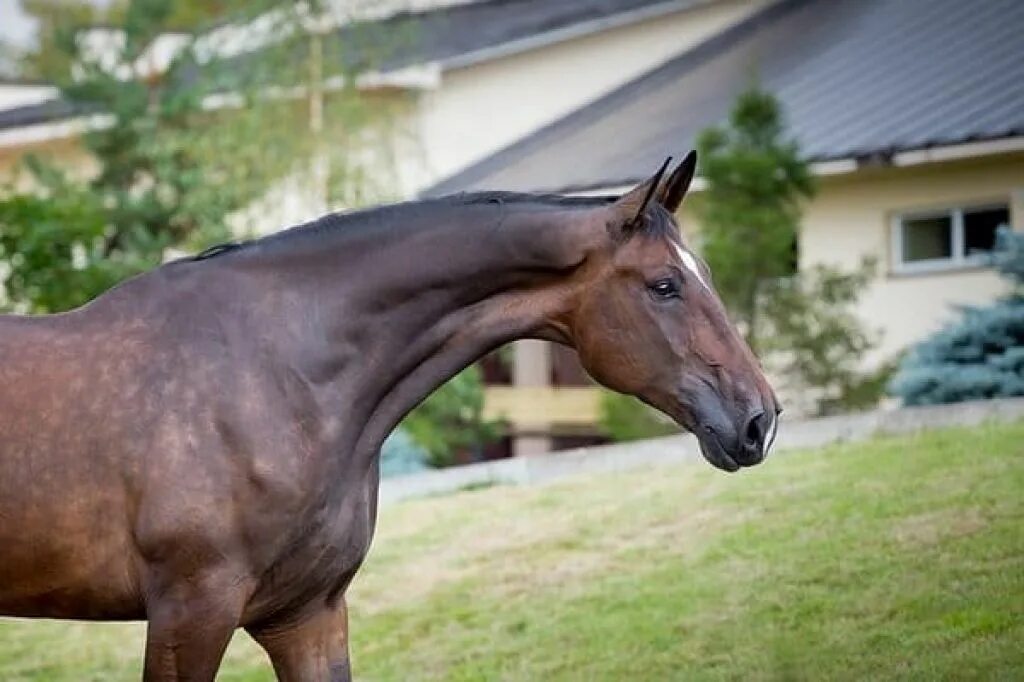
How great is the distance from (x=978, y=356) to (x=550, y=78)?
12411mm

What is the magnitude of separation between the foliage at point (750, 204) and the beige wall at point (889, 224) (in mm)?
1834

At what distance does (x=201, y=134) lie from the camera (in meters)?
22.5

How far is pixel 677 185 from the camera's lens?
230 inches

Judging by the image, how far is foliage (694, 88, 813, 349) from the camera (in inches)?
634

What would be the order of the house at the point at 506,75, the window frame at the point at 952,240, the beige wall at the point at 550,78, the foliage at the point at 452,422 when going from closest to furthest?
the window frame at the point at 952,240 → the foliage at the point at 452,422 → the house at the point at 506,75 → the beige wall at the point at 550,78

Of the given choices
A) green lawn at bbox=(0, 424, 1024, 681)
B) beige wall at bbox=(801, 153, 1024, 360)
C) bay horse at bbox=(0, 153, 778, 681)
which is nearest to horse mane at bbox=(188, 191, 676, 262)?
bay horse at bbox=(0, 153, 778, 681)

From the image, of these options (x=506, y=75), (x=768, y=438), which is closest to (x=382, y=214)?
(x=768, y=438)

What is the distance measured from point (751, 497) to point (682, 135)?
10.5 meters

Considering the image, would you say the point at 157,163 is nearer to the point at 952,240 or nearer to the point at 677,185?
the point at 952,240

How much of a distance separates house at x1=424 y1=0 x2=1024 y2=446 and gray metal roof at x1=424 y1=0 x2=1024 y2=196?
30mm

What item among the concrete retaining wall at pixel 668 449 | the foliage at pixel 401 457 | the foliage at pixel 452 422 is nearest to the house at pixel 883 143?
the foliage at pixel 452 422

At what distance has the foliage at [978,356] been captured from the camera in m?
14.7

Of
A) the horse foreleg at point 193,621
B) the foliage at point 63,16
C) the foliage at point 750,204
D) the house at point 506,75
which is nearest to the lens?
the horse foreleg at point 193,621

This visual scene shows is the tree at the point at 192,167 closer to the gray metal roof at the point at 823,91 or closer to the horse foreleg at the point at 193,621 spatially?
the gray metal roof at the point at 823,91
